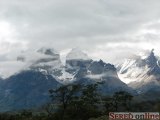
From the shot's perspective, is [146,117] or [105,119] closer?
[146,117]

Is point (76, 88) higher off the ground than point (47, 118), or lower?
higher

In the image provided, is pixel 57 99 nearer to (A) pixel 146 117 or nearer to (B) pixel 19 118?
(B) pixel 19 118

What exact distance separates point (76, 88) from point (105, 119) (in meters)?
59.3

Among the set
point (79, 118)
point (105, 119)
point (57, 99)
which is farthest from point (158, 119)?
point (57, 99)

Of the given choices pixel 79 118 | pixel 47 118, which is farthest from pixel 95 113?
pixel 47 118

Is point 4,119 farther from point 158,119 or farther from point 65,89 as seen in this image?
point 158,119

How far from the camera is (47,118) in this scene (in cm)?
18388

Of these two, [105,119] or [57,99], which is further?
[57,99]

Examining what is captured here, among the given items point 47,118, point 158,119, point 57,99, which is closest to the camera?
point 158,119

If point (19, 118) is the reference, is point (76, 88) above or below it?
above

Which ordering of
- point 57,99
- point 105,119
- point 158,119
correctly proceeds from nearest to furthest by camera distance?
point 158,119, point 105,119, point 57,99

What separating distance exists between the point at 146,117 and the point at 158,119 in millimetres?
3936

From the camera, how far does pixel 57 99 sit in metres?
196

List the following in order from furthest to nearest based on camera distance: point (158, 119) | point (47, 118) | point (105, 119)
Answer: point (47, 118), point (105, 119), point (158, 119)
